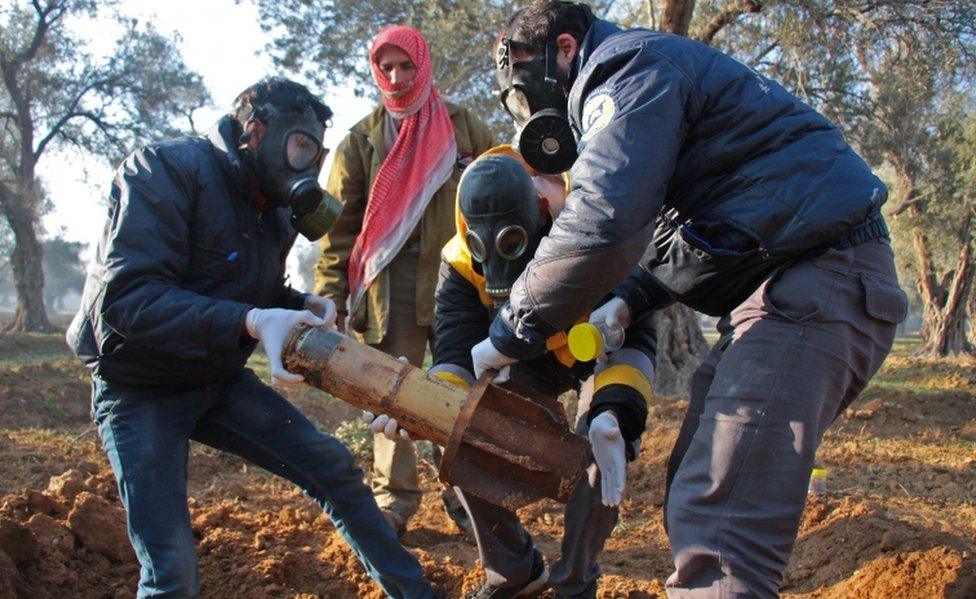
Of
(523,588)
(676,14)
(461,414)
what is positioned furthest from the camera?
(676,14)

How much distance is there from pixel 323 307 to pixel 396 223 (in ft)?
3.72

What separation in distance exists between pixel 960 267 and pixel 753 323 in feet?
61.6

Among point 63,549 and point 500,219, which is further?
point 63,549

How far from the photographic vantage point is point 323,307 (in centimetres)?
327

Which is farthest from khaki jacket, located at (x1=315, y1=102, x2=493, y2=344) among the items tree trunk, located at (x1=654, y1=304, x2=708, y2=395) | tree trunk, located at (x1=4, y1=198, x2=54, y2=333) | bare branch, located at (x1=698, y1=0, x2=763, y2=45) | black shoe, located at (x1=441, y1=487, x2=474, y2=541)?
tree trunk, located at (x1=4, y1=198, x2=54, y2=333)

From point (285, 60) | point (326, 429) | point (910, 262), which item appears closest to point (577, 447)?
point (326, 429)

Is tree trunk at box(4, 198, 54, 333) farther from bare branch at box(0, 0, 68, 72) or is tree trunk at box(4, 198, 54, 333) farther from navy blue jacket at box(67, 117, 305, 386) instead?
navy blue jacket at box(67, 117, 305, 386)

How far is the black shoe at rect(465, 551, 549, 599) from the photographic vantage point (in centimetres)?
331

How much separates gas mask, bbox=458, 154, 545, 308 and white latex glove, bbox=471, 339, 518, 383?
30 cm

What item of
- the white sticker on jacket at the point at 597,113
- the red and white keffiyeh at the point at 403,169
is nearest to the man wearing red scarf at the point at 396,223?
the red and white keffiyeh at the point at 403,169

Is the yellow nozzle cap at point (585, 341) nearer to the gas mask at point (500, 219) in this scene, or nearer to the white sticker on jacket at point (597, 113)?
the gas mask at point (500, 219)

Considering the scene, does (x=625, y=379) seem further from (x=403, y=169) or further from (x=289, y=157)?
(x=403, y=169)

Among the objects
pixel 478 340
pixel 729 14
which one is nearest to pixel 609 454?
pixel 478 340

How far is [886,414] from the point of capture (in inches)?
323
